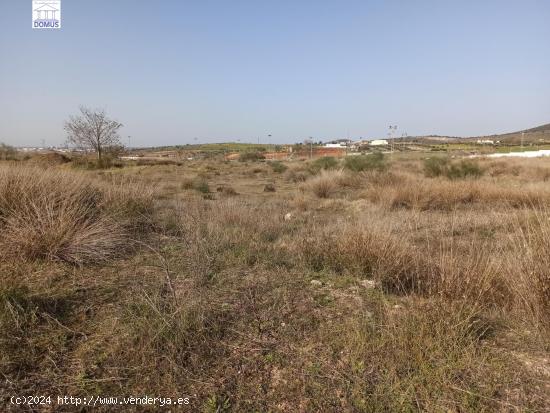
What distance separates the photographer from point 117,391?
Answer: 87.0 inches

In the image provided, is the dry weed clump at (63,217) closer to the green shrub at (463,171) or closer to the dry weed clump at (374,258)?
the dry weed clump at (374,258)

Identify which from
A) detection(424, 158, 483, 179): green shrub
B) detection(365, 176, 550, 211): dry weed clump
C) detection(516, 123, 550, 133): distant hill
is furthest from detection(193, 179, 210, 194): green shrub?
detection(516, 123, 550, 133): distant hill

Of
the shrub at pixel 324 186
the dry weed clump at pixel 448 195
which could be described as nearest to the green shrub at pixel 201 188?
the shrub at pixel 324 186

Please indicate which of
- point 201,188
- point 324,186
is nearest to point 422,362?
point 324,186

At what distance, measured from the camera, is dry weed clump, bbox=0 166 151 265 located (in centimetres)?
423

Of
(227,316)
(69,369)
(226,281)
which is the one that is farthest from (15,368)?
(226,281)

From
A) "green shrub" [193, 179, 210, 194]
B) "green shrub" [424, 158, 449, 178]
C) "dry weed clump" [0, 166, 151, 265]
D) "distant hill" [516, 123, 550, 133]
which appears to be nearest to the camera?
"dry weed clump" [0, 166, 151, 265]

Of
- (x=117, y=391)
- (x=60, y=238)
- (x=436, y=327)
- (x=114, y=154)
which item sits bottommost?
(x=117, y=391)

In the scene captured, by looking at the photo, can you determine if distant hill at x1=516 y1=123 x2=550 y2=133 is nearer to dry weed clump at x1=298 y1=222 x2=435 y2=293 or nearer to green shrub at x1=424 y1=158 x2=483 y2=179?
green shrub at x1=424 y1=158 x2=483 y2=179

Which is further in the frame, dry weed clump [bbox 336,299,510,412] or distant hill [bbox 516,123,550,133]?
distant hill [bbox 516,123,550,133]

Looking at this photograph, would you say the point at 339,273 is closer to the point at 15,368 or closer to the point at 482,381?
the point at 482,381

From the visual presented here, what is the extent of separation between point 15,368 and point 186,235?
3291 mm

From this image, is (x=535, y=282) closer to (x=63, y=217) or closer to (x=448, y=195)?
(x=63, y=217)

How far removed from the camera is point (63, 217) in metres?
4.57
